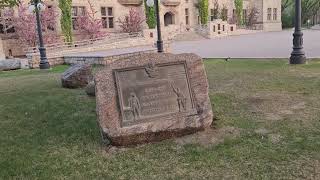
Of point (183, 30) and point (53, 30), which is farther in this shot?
point (183, 30)

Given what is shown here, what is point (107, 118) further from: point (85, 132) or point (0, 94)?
point (0, 94)

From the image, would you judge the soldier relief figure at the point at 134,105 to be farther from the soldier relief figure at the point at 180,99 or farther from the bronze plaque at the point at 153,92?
the soldier relief figure at the point at 180,99

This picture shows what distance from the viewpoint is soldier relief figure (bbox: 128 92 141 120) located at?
5.14 metres

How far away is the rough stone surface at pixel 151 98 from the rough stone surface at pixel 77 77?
4257 millimetres

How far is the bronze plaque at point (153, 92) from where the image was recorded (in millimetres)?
5168

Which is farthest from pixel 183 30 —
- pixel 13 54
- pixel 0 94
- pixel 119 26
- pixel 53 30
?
pixel 0 94

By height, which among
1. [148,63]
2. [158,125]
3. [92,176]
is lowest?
[92,176]

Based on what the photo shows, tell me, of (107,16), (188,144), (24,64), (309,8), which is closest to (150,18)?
(107,16)

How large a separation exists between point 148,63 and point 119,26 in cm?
2962

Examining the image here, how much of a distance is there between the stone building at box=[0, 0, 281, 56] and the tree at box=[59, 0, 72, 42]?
0.73m

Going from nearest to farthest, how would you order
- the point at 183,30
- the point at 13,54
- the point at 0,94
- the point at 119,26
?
1. the point at 0,94
2. the point at 13,54
3. the point at 119,26
4. the point at 183,30

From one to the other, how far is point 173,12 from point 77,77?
1275 inches

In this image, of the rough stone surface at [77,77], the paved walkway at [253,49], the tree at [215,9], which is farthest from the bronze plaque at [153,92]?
the tree at [215,9]

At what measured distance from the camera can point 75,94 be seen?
845 cm
